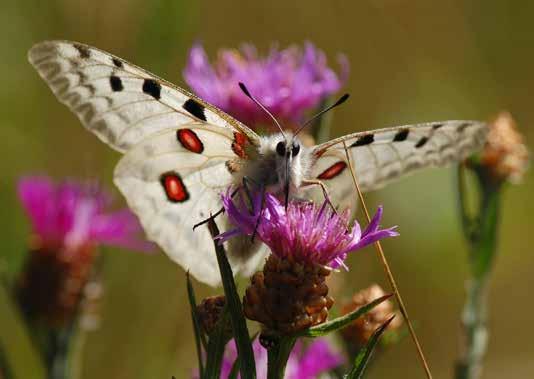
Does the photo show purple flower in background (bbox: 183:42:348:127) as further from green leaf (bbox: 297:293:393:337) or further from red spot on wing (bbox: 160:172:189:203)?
green leaf (bbox: 297:293:393:337)

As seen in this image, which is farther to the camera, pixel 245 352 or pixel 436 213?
pixel 436 213

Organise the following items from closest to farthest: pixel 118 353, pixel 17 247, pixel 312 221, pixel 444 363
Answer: pixel 312 221 < pixel 17 247 < pixel 118 353 < pixel 444 363

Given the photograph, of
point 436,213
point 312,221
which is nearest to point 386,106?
point 436,213

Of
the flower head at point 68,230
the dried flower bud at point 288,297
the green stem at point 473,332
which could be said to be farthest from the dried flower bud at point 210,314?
the flower head at point 68,230

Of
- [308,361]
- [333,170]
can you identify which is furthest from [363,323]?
[333,170]

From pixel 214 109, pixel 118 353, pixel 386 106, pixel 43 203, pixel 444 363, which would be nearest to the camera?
pixel 214 109

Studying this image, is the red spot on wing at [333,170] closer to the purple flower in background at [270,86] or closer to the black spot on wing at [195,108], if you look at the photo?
the black spot on wing at [195,108]

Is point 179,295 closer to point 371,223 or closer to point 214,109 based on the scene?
point 214,109
